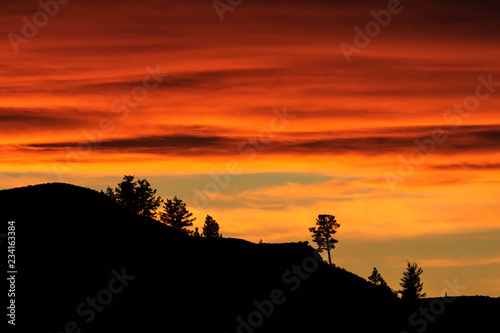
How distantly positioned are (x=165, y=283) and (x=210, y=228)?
64054 millimetres

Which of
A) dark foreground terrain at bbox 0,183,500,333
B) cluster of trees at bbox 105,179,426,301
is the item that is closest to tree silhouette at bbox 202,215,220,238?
cluster of trees at bbox 105,179,426,301

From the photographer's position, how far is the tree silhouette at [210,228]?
114m

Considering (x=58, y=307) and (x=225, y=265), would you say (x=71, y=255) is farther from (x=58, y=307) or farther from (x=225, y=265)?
(x=225, y=265)

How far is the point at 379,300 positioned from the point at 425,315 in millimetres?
3702

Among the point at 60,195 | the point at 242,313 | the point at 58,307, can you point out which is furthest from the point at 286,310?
the point at 60,195

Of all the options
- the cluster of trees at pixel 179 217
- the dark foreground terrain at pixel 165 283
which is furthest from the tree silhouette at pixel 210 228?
the dark foreground terrain at pixel 165 283

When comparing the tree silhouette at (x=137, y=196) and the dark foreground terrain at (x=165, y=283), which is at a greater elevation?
the tree silhouette at (x=137, y=196)

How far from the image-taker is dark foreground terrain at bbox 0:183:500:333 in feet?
153

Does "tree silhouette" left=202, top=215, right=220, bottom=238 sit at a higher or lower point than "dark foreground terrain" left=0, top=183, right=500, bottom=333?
higher

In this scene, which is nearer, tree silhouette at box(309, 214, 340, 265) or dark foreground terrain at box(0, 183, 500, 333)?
dark foreground terrain at box(0, 183, 500, 333)

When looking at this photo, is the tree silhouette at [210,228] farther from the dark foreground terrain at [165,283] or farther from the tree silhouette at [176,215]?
the dark foreground terrain at [165,283]

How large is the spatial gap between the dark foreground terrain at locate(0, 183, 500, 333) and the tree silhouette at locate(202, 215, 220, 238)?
54.9m

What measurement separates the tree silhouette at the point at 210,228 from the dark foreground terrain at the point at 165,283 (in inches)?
2163

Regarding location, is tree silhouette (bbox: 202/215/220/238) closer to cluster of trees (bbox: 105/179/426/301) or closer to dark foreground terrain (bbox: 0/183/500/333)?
cluster of trees (bbox: 105/179/426/301)
